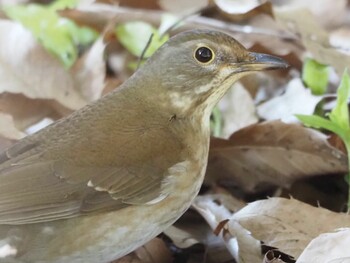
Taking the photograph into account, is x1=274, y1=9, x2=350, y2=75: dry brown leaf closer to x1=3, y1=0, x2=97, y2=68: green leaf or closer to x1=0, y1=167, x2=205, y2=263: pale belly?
x1=3, y1=0, x2=97, y2=68: green leaf

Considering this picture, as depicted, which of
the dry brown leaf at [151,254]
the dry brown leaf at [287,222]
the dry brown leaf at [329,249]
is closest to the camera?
the dry brown leaf at [329,249]

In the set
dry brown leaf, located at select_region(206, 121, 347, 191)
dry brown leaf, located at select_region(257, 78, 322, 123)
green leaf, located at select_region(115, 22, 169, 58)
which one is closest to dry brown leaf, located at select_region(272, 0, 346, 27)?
green leaf, located at select_region(115, 22, 169, 58)

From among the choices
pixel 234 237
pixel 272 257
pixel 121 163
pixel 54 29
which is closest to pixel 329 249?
pixel 272 257

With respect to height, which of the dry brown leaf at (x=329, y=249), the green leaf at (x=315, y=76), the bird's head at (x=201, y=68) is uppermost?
the bird's head at (x=201, y=68)

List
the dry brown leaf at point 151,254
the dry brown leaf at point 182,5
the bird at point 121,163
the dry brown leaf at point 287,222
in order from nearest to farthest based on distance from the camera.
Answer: the bird at point 121,163 → the dry brown leaf at point 287,222 → the dry brown leaf at point 151,254 → the dry brown leaf at point 182,5

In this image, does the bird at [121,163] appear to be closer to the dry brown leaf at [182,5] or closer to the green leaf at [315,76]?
the green leaf at [315,76]

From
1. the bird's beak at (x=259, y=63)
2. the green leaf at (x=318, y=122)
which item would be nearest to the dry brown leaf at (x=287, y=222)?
the green leaf at (x=318, y=122)

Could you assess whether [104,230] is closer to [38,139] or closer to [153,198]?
[153,198]
